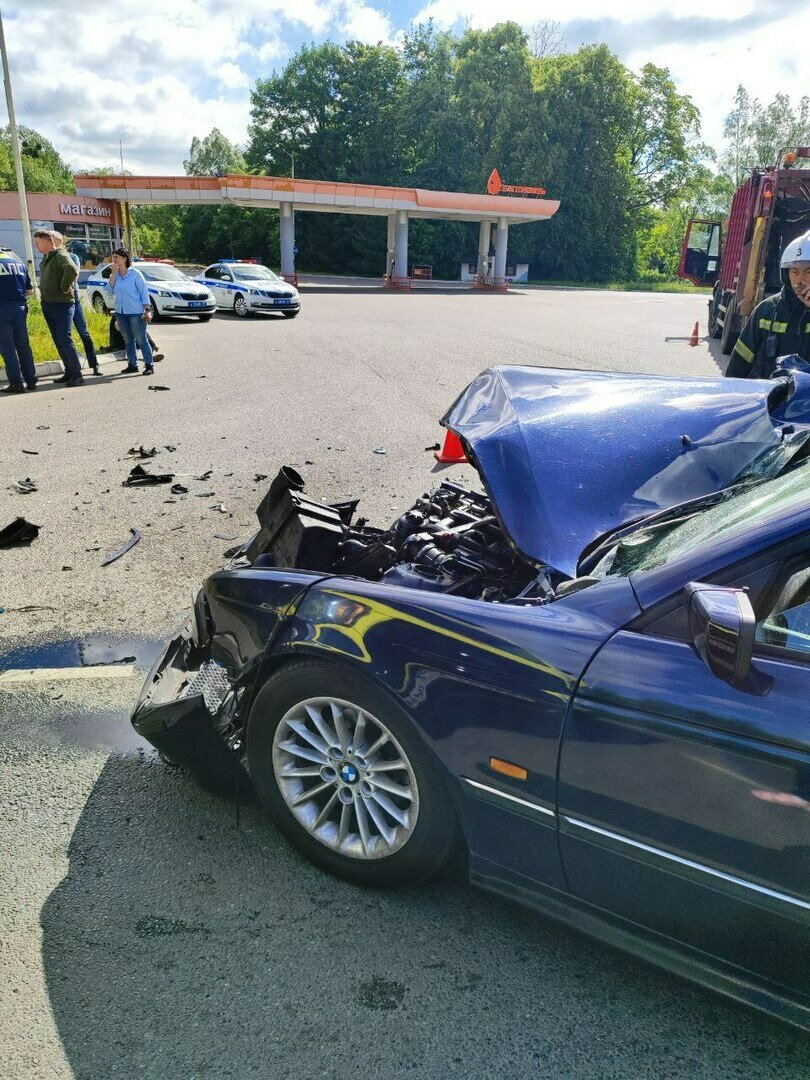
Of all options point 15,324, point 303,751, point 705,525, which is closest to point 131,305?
point 15,324

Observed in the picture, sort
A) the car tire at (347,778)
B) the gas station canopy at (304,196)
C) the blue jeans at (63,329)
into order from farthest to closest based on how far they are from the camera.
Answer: the gas station canopy at (304,196), the blue jeans at (63,329), the car tire at (347,778)

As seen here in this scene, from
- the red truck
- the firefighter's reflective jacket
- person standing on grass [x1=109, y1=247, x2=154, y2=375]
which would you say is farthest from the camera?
the red truck

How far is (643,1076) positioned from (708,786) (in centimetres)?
75

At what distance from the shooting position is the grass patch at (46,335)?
1277cm

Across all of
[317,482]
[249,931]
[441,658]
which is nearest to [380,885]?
[249,931]

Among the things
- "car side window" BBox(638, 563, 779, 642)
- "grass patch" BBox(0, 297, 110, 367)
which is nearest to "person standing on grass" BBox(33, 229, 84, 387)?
"grass patch" BBox(0, 297, 110, 367)

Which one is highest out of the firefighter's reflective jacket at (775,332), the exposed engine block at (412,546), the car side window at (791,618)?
the firefighter's reflective jacket at (775,332)

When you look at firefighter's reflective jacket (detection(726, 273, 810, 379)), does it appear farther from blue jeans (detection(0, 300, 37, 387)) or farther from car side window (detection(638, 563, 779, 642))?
blue jeans (detection(0, 300, 37, 387))

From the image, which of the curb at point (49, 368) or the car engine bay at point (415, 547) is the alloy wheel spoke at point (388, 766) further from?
the curb at point (49, 368)

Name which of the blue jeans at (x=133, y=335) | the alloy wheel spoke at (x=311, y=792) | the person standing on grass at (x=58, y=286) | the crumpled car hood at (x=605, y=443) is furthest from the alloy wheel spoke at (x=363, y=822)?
the blue jeans at (x=133, y=335)

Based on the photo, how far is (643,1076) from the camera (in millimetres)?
1971

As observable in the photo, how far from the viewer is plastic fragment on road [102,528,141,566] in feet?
17.2

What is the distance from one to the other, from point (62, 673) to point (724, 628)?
10.5 feet

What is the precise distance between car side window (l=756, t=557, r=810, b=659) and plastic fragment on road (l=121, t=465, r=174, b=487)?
5.75 meters
